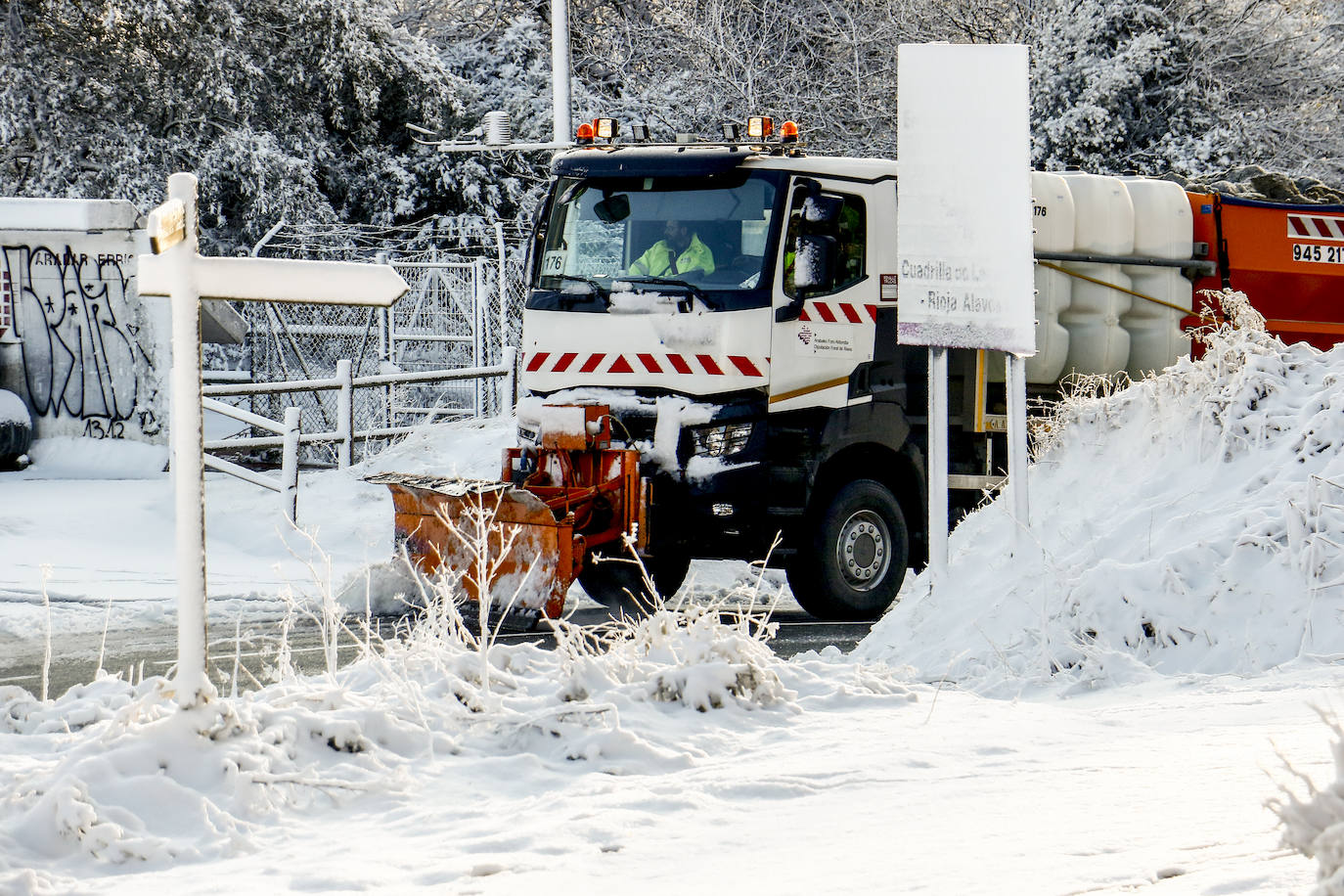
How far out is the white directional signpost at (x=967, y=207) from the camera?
7.61 metres

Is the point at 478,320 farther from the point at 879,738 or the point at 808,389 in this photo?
the point at 879,738

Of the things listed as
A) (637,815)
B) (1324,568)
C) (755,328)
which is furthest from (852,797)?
(755,328)

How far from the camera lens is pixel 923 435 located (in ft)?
34.2

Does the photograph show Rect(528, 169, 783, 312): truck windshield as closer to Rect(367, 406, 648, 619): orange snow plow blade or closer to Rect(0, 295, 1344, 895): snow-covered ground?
Rect(367, 406, 648, 619): orange snow plow blade

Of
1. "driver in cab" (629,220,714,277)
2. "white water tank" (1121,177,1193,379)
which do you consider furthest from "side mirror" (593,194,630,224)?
"white water tank" (1121,177,1193,379)

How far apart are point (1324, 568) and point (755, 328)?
12.4 feet

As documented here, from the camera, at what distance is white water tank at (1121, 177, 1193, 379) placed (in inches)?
443

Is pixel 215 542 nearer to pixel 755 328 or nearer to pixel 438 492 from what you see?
pixel 438 492

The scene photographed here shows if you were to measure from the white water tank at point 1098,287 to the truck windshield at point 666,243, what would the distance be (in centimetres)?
269

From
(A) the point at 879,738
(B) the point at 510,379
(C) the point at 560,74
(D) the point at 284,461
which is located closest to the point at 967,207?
(A) the point at 879,738

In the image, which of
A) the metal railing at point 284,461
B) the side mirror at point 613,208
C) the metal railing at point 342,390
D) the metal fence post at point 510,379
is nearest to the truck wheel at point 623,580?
the side mirror at point 613,208

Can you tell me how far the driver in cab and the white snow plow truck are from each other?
0.01 meters

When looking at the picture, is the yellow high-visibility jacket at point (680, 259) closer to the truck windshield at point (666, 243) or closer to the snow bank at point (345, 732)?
the truck windshield at point (666, 243)

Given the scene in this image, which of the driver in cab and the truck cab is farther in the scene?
the driver in cab
